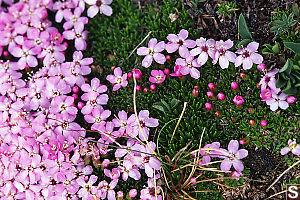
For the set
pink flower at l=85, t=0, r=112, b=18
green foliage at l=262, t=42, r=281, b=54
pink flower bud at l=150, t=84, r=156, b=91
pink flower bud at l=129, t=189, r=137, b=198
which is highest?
pink flower at l=85, t=0, r=112, b=18

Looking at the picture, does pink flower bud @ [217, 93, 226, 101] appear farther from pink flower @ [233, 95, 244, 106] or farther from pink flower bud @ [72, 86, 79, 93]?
pink flower bud @ [72, 86, 79, 93]

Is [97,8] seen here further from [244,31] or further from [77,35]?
[244,31]

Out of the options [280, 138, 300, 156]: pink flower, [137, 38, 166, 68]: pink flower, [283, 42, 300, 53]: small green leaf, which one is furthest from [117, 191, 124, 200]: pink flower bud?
[283, 42, 300, 53]: small green leaf

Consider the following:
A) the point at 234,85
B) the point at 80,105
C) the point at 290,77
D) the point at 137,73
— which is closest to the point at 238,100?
the point at 234,85

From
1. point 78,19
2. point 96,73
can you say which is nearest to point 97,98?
point 96,73

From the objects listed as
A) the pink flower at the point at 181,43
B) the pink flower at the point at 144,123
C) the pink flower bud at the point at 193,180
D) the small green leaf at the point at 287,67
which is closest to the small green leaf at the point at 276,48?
the small green leaf at the point at 287,67
